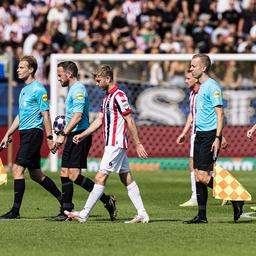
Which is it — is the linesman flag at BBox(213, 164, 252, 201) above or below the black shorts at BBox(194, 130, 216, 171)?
below

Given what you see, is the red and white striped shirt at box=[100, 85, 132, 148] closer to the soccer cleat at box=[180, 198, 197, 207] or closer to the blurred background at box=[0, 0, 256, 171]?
the soccer cleat at box=[180, 198, 197, 207]

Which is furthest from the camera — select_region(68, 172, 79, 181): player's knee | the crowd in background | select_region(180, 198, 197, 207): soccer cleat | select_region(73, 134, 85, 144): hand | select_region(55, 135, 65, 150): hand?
the crowd in background

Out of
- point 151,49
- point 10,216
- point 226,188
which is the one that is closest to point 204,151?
point 226,188

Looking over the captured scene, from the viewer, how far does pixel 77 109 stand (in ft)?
43.7

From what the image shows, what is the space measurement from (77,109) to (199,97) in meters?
1.69

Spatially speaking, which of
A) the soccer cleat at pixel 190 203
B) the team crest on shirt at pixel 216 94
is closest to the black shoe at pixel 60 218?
the team crest on shirt at pixel 216 94

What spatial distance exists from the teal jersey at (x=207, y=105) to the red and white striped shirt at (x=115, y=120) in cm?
90

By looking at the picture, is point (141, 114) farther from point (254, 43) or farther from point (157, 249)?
point (157, 249)

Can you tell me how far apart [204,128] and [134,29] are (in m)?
15.8

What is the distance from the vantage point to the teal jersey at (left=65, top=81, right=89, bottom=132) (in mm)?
13320

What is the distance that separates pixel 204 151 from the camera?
1256 centimetres

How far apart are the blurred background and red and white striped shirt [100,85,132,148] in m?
11.8

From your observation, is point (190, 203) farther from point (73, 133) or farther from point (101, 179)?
point (101, 179)

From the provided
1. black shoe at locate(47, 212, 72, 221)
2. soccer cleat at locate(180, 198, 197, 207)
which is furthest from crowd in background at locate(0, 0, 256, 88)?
black shoe at locate(47, 212, 72, 221)
